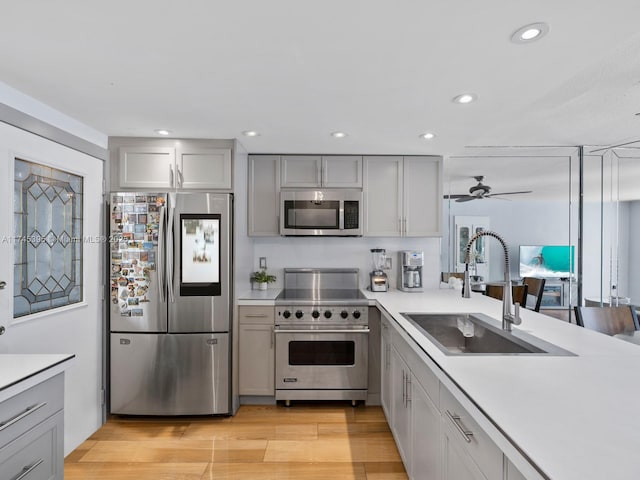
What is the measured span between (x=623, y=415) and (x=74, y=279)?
2.96 metres

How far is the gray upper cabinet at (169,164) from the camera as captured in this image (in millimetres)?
2934

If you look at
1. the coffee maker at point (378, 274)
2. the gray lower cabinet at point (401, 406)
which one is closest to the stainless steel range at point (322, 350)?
the coffee maker at point (378, 274)

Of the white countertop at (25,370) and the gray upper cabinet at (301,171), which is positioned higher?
the gray upper cabinet at (301,171)

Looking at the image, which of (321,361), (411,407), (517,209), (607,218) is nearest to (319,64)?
(411,407)

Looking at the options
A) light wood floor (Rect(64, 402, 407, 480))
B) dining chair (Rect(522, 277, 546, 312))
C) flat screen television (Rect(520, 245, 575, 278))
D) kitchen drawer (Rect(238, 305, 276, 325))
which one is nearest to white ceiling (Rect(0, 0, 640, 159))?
kitchen drawer (Rect(238, 305, 276, 325))

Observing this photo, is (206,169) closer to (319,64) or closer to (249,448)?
(319,64)

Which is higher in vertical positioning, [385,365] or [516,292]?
[516,292]

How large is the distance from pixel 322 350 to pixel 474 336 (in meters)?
1.31

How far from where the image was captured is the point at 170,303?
111 inches

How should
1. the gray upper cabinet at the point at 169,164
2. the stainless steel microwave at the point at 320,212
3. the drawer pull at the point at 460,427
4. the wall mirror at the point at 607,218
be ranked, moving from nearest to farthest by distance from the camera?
the drawer pull at the point at 460,427, the gray upper cabinet at the point at 169,164, the stainless steel microwave at the point at 320,212, the wall mirror at the point at 607,218

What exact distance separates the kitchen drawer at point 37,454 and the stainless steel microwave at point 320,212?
215 cm

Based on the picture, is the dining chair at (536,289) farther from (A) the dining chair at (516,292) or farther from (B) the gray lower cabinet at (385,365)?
(B) the gray lower cabinet at (385,365)

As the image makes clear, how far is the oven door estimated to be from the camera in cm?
307

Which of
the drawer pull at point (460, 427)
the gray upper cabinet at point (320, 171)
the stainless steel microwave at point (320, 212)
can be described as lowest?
the drawer pull at point (460, 427)
